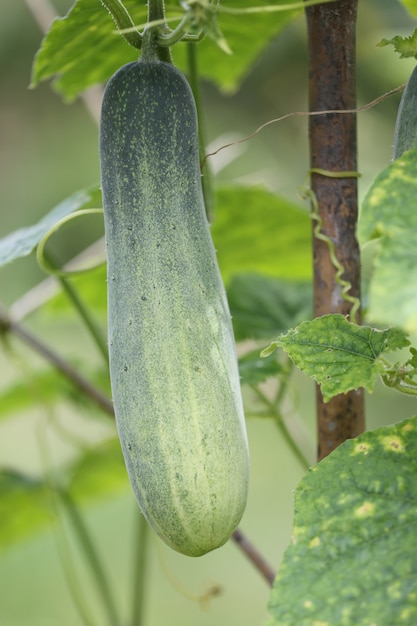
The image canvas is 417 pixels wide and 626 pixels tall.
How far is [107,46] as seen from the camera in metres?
1.04

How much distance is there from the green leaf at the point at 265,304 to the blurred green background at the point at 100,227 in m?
1.23

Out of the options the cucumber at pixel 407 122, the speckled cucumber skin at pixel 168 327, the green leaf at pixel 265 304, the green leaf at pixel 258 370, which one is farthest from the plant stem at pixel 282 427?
the cucumber at pixel 407 122

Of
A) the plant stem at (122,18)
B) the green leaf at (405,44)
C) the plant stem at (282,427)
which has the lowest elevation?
the plant stem at (282,427)

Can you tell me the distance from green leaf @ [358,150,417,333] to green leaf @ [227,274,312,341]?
62 cm

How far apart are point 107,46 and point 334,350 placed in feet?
1.79

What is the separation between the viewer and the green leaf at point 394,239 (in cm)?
48

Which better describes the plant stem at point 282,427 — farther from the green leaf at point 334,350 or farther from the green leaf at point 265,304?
the green leaf at point 334,350

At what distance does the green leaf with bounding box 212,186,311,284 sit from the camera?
1.37 metres

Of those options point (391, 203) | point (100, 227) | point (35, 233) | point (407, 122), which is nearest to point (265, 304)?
point (35, 233)

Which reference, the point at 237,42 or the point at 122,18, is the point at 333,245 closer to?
the point at 122,18

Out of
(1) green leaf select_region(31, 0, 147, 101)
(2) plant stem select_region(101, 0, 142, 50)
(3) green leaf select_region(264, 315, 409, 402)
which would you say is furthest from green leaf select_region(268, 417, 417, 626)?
(1) green leaf select_region(31, 0, 147, 101)

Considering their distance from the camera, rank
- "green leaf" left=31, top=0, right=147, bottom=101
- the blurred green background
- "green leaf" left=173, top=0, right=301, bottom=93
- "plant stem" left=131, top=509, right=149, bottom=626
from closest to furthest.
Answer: "green leaf" left=31, top=0, right=147, bottom=101, "green leaf" left=173, top=0, right=301, bottom=93, "plant stem" left=131, top=509, right=149, bottom=626, the blurred green background

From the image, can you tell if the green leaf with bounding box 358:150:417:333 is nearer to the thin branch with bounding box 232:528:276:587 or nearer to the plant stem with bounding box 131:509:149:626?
the thin branch with bounding box 232:528:276:587

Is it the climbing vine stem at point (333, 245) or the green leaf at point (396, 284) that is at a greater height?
the green leaf at point (396, 284)
